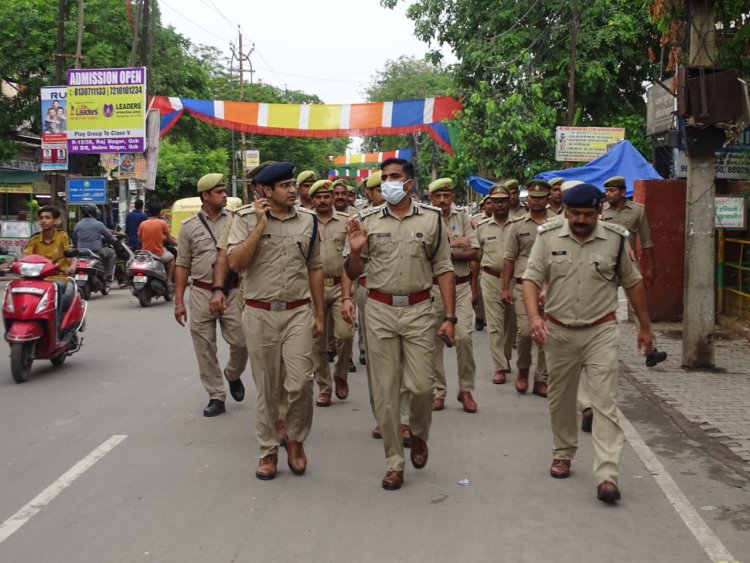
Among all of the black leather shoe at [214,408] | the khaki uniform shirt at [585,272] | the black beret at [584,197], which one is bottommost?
the black leather shoe at [214,408]

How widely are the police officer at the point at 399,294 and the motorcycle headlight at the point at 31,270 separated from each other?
467 cm

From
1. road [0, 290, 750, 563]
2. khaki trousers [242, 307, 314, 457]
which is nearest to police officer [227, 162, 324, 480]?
khaki trousers [242, 307, 314, 457]

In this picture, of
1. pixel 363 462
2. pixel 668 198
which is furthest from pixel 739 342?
pixel 363 462

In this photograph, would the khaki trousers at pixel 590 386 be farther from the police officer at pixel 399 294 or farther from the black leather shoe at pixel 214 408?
the black leather shoe at pixel 214 408

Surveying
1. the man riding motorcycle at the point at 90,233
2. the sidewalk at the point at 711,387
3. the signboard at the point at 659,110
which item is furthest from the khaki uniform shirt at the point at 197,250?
the signboard at the point at 659,110

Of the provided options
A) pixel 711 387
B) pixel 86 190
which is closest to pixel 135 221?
pixel 86 190

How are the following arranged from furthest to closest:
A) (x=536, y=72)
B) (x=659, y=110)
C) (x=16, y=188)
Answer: (x=16, y=188)
(x=536, y=72)
(x=659, y=110)

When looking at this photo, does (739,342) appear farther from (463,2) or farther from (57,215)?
(463,2)

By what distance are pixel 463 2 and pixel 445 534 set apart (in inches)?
878

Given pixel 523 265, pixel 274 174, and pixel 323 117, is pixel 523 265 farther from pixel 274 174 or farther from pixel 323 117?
pixel 323 117

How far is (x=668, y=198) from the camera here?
13508 mm

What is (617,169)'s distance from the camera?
1619 centimetres

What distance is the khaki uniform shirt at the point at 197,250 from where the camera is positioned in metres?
7.43

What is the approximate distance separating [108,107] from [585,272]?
1991 centimetres
